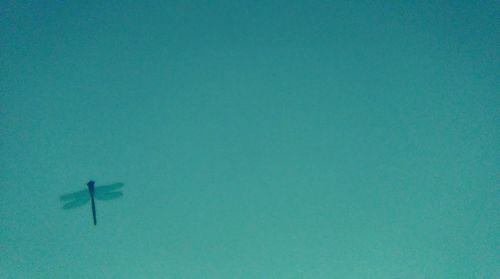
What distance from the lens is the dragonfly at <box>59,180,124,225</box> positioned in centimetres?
791

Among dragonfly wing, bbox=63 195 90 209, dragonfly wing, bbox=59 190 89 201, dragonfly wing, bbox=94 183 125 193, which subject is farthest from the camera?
dragonfly wing, bbox=63 195 90 209

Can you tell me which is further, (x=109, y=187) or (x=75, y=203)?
(x=75, y=203)

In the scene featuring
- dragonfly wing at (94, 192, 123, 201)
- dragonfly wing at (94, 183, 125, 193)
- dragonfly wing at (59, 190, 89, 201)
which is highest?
dragonfly wing at (59, 190, 89, 201)

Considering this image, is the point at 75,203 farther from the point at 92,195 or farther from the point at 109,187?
the point at 109,187

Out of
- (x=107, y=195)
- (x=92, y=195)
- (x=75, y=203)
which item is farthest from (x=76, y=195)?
(x=107, y=195)

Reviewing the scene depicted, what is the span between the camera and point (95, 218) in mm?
7941

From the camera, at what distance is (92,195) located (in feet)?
26.9

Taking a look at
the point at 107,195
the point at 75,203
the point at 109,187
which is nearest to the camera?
the point at 109,187

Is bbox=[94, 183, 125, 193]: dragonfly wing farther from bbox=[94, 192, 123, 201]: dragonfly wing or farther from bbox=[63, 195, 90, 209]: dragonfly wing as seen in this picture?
bbox=[63, 195, 90, 209]: dragonfly wing

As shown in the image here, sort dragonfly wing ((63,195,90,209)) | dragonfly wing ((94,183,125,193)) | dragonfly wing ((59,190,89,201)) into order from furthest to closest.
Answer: dragonfly wing ((63,195,90,209)) → dragonfly wing ((59,190,89,201)) → dragonfly wing ((94,183,125,193))

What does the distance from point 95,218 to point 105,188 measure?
3.18ft

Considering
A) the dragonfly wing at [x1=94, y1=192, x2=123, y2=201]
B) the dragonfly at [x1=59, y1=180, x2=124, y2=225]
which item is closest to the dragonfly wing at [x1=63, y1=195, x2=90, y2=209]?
the dragonfly at [x1=59, y1=180, x2=124, y2=225]

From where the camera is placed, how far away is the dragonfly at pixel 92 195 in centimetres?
791

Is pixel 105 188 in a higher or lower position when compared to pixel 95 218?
higher
